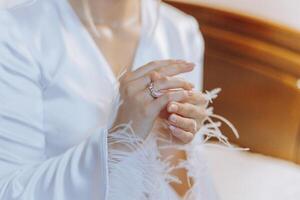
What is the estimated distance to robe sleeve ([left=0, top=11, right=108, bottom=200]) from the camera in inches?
29.9

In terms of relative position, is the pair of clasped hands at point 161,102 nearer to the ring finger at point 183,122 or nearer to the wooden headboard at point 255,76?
the ring finger at point 183,122

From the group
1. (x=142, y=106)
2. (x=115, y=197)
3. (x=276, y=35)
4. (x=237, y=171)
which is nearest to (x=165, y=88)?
(x=142, y=106)

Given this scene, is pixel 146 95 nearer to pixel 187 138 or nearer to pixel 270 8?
pixel 187 138

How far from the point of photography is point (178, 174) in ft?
2.90

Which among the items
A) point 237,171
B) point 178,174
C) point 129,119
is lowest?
point 237,171

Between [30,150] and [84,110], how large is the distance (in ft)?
0.31

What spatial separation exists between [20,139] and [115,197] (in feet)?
0.52

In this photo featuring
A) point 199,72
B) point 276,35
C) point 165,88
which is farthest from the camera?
point 276,35

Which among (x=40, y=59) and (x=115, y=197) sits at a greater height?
(x=40, y=59)

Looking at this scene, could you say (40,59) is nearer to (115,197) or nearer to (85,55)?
(85,55)

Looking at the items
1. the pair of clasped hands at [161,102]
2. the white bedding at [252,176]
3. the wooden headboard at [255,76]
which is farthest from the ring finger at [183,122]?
the wooden headboard at [255,76]

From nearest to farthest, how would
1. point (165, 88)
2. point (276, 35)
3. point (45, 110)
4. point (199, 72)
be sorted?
1. point (165, 88)
2. point (45, 110)
3. point (199, 72)
4. point (276, 35)

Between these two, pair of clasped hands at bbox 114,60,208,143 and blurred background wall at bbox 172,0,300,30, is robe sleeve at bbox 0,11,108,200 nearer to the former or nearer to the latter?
pair of clasped hands at bbox 114,60,208,143

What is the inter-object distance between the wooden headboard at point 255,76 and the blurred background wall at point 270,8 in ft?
0.16
